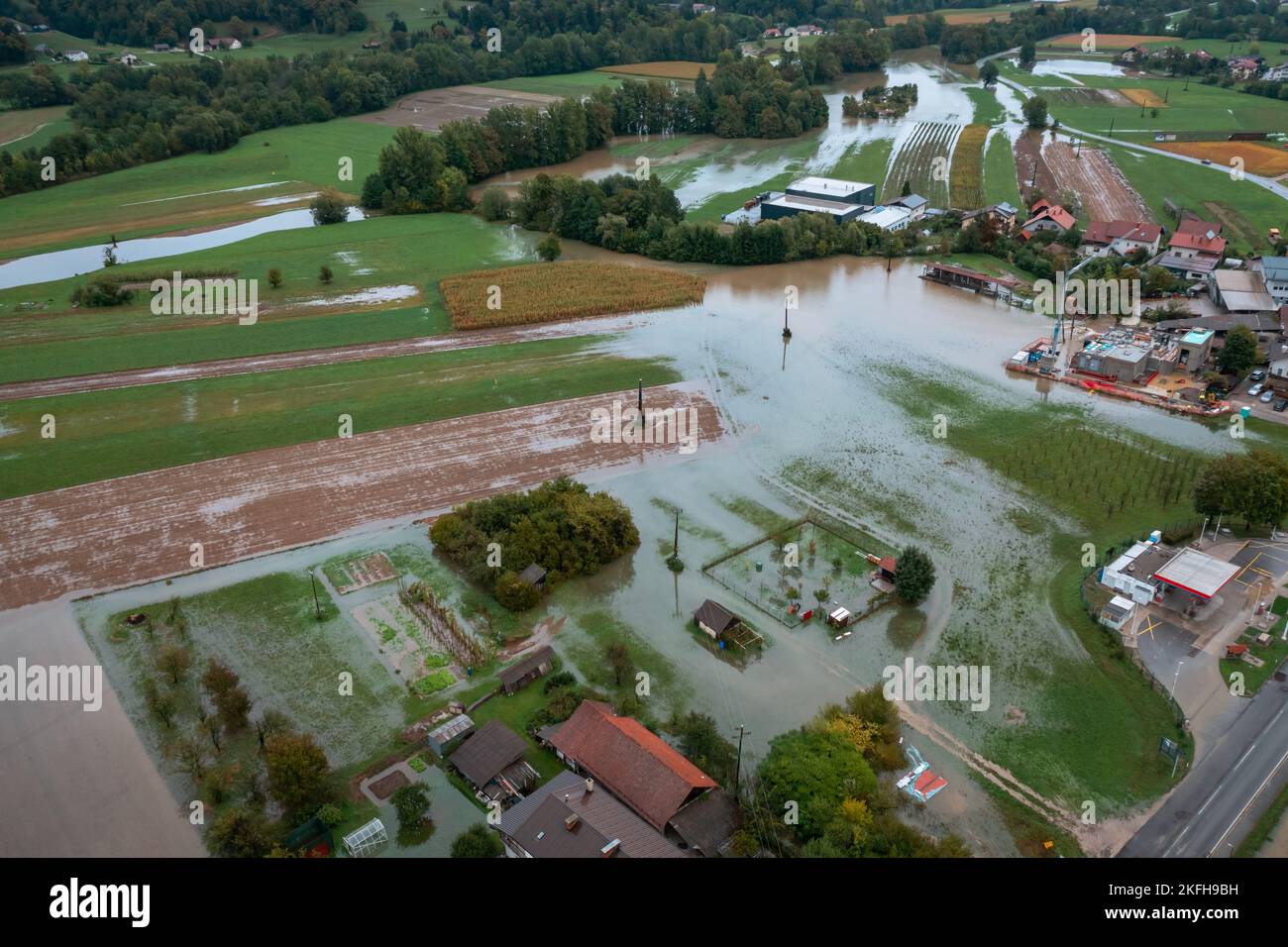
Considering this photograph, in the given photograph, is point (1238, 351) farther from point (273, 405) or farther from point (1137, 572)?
point (273, 405)

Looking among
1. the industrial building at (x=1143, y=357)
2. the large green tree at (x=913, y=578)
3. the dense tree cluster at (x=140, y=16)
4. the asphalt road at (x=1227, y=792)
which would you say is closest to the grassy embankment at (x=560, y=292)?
the industrial building at (x=1143, y=357)

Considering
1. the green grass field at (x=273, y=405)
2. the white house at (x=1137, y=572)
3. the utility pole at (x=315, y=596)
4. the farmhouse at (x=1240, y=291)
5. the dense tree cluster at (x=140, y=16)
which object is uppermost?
the dense tree cluster at (x=140, y=16)

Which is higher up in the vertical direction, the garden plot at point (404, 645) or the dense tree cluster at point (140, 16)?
the dense tree cluster at point (140, 16)

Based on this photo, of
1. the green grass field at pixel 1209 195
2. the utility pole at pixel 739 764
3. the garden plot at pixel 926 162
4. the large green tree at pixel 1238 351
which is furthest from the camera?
the garden plot at pixel 926 162

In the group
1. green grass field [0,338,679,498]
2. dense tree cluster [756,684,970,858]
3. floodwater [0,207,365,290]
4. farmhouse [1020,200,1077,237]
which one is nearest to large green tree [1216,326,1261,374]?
farmhouse [1020,200,1077,237]

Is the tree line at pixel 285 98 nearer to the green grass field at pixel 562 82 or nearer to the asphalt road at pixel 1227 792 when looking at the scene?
the green grass field at pixel 562 82

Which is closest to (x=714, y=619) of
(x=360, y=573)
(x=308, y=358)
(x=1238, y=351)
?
(x=360, y=573)

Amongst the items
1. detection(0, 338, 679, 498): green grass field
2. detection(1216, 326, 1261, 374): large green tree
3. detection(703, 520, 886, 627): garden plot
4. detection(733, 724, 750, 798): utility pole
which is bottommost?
detection(733, 724, 750, 798): utility pole

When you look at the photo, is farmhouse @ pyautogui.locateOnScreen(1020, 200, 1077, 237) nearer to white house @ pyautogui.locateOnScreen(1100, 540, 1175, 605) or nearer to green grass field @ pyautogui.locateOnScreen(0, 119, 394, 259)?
white house @ pyautogui.locateOnScreen(1100, 540, 1175, 605)
